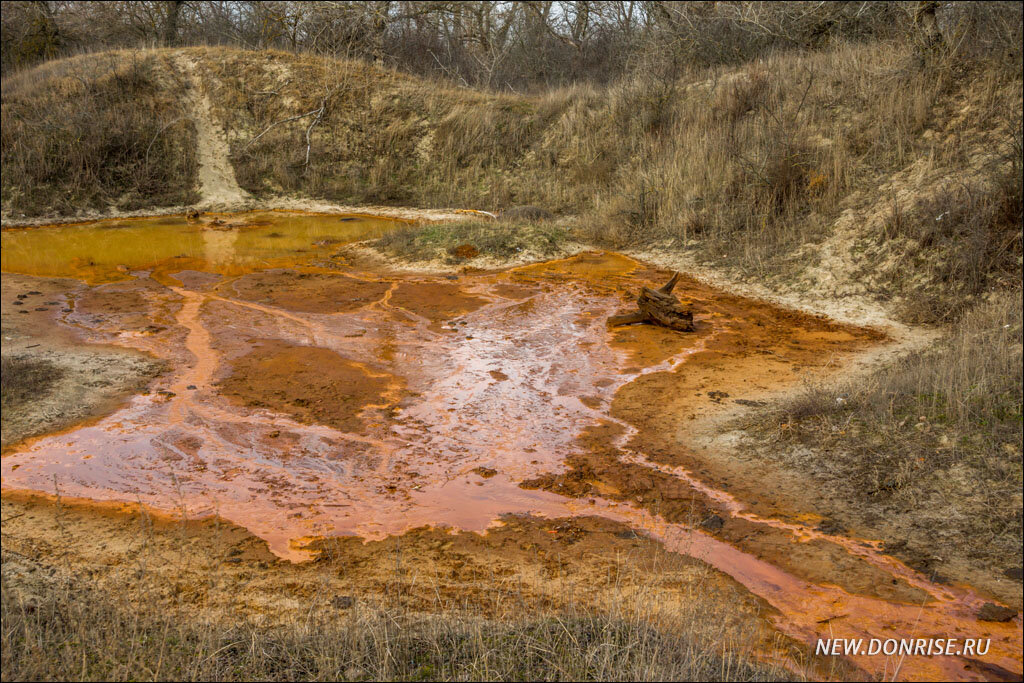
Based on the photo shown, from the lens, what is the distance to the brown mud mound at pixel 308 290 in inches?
346

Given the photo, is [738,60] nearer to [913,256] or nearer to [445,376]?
[913,256]

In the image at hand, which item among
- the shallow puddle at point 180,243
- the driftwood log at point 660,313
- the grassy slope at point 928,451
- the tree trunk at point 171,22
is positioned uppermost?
the tree trunk at point 171,22

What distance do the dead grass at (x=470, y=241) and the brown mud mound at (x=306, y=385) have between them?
3843 mm

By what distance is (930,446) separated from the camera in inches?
197

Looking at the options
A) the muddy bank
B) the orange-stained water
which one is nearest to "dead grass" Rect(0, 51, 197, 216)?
the orange-stained water

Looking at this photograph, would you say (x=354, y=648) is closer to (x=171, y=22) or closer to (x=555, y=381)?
(x=555, y=381)

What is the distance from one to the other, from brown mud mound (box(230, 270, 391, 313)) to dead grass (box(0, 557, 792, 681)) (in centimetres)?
564

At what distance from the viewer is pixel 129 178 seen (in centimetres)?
1451

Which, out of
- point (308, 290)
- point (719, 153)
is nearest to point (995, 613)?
point (308, 290)

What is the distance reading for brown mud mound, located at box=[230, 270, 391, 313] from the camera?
346 inches

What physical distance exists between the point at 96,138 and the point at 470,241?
7836 millimetres

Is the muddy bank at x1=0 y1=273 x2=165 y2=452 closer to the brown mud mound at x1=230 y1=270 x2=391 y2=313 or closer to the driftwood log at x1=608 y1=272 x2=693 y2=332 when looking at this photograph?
the brown mud mound at x1=230 y1=270 x2=391 y2=313

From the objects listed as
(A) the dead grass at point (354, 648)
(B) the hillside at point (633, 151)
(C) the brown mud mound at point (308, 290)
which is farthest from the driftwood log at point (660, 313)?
(A) the dead grass at point (354, 648)

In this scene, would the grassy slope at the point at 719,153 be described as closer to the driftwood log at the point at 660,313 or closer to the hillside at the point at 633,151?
the hillside at the point at 633,151
